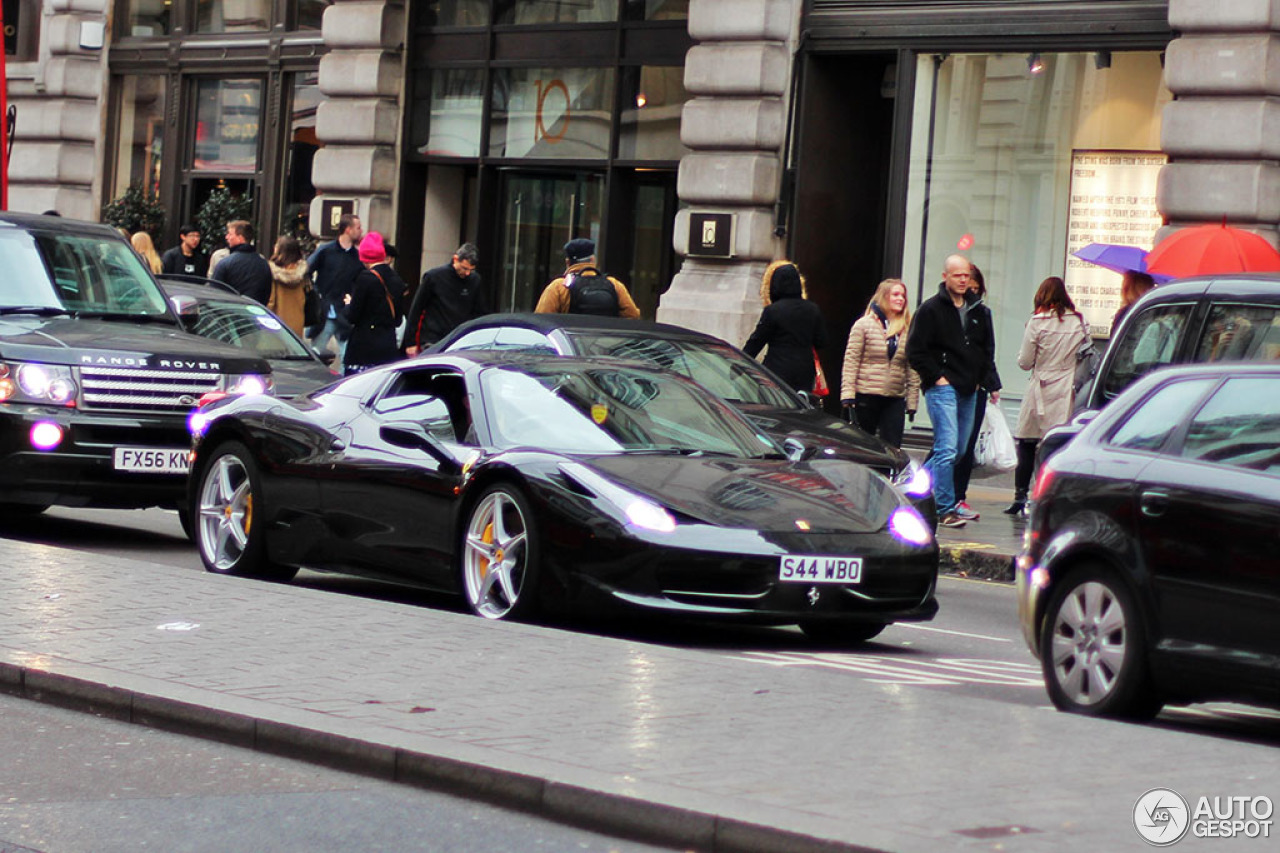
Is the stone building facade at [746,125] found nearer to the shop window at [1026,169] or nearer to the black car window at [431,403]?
the shop window at [1026,169]

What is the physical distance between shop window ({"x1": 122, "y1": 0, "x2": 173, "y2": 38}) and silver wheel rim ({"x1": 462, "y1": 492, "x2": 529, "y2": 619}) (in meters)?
20.1

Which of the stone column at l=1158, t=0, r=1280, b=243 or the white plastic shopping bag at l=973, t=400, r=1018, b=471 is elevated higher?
the stone column at l=1158, t=0, r=1280, b=243

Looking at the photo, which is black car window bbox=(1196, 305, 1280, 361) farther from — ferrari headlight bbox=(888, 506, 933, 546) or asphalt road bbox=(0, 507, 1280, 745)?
asphalt road bbox=(0, 507, 1280, 745)

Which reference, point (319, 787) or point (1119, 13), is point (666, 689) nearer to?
point (319, 787)

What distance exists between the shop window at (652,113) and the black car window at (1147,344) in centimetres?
1138

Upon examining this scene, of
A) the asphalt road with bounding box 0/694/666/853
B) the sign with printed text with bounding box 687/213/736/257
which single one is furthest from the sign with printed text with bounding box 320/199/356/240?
the asphalt road with bounding box 0/694/666/853

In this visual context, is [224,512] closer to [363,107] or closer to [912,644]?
[912,644]

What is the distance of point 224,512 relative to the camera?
466 inches

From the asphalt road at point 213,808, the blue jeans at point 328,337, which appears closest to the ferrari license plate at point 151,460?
the asphalt road at point 213,808

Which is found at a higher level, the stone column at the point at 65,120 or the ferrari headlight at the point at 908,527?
the stone column at the point at 65,120

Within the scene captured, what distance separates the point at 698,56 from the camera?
2095 cm

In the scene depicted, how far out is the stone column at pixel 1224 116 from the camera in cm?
1717

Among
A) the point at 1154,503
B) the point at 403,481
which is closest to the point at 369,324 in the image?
the point at 403,481

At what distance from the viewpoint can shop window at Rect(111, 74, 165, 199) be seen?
2890 centimetres
